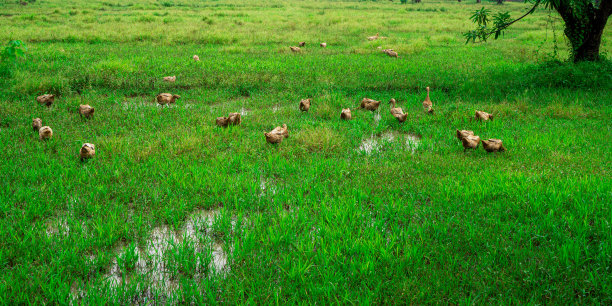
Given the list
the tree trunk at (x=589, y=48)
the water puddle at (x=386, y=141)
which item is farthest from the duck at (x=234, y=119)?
the tree trunk at (x=589, y=48)

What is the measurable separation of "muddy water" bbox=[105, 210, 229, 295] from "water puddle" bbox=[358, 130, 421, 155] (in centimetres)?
257

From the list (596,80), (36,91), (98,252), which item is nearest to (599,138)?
(596,80)

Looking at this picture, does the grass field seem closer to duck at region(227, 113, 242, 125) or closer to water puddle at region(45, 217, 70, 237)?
water puddle at region(45, 217, 70, 237)

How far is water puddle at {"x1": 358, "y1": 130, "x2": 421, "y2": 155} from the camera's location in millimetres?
5384

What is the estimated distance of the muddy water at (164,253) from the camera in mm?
2817

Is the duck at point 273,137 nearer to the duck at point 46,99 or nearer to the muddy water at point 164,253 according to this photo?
the muddy water at point 164,253

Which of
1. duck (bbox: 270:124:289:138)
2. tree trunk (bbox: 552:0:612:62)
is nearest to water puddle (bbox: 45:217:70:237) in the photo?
duck (bbox: 270:124:289:138)

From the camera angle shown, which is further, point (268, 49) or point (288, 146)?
point (268, 49)

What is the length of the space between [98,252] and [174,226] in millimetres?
681

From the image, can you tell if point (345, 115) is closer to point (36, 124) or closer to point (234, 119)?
point (234, 119)

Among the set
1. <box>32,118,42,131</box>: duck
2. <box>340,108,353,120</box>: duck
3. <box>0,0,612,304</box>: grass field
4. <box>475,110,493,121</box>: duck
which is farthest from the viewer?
<box>340,108,353,120</box>: duck

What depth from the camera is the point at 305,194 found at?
4.15 m

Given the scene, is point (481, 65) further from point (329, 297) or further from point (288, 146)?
point (329, 297)

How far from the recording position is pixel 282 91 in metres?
8.53
